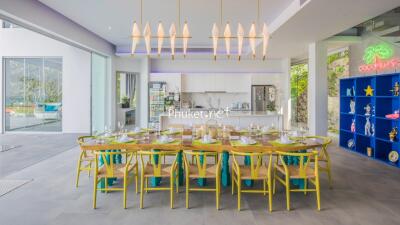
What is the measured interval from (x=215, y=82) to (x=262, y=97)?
5.86 ft

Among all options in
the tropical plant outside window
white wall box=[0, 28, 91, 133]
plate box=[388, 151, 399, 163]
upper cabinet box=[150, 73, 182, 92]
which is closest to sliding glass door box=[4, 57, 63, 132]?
white wall box=[0, 28, 91, 133]

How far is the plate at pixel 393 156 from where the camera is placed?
5367mm

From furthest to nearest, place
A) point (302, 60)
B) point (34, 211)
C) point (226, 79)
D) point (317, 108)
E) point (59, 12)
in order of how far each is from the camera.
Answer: point (302, 60), point (226, 79), point (317, 108), point (59, 12), point (34, 211)

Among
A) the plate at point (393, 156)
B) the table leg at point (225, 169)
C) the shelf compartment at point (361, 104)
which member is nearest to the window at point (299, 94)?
the shelf compartment at point (361, 104)

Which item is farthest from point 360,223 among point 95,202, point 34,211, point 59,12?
point 59,12

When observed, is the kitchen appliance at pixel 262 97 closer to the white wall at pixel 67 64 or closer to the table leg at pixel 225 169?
the white wall at pixel 67 64

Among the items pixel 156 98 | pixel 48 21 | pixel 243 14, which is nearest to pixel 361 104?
pixel 243 14

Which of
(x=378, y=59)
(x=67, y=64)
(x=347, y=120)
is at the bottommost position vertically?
(x=347, y=120)

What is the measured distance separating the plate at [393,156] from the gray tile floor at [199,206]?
105cm

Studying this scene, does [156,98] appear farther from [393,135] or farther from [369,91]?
[393,135]

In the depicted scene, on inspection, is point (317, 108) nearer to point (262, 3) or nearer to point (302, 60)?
point (262, 3)

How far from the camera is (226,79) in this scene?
10.1m

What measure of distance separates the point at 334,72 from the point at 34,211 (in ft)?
29.8

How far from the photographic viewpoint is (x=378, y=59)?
679 centimetres
